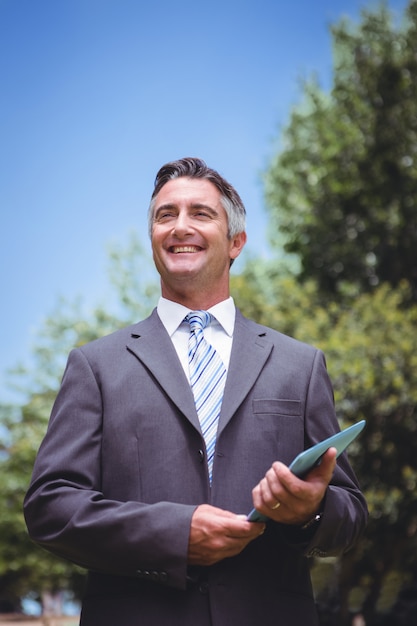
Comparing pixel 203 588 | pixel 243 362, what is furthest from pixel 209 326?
pixel 203 588

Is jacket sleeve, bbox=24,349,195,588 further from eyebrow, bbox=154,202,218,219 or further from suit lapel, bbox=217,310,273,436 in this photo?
eyebrow, bbox=154,202,218,219

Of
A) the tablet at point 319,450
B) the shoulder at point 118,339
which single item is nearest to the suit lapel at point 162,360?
the shoulder at point 118,339

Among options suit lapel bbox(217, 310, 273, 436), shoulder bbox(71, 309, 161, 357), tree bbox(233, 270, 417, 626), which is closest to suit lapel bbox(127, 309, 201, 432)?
shoulder bbox(71, 309, 161, 357)

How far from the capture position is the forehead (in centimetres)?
301

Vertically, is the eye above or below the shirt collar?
above

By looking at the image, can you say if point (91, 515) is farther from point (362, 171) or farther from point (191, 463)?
point (362, 171)

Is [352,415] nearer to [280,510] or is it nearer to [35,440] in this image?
[35,440]

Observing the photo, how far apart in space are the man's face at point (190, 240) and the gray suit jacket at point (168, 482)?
8.3 inches

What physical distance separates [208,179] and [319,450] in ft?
4.15

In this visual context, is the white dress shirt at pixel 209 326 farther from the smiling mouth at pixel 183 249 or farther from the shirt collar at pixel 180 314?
the smiling mouth at pixel 183 249

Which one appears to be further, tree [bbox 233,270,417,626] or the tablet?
tree [bbox 233,270,417,626]

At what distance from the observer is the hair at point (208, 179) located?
3.07 metres

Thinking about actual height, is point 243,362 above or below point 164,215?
below

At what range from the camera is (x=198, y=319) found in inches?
115
